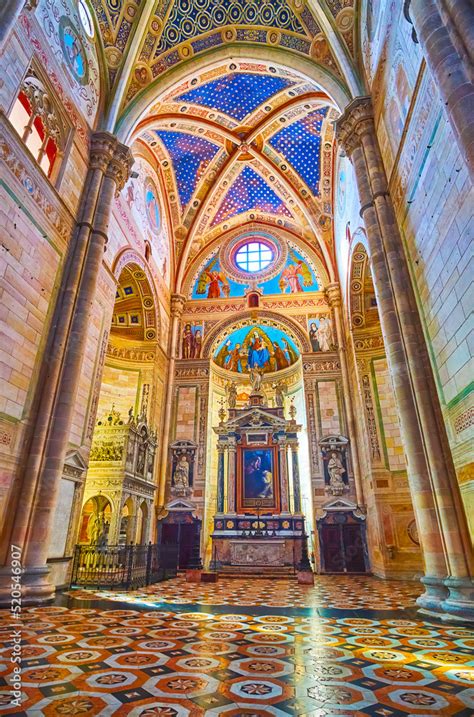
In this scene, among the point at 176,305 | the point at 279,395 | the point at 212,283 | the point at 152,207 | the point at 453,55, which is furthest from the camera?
the point at 212,283

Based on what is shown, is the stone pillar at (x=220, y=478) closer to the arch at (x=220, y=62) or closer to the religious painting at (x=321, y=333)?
the religious painting at (x=321, y=333)

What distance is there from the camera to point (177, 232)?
63.8ft

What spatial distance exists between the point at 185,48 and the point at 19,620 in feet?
51.2

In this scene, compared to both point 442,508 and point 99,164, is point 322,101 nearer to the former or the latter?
point 99,164

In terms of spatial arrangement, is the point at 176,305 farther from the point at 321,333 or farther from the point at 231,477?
the point at 231,477

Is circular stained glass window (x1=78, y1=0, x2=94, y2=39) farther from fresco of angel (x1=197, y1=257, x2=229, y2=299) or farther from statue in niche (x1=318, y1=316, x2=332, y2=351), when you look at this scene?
statue in niche (x1=318, y1=316, x2=332, y2=351)

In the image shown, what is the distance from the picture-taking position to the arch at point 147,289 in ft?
45.8

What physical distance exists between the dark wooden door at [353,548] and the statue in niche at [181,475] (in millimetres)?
6357

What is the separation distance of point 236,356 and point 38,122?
13.6m

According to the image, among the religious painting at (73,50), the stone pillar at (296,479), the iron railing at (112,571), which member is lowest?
the iron railing at (112,571)

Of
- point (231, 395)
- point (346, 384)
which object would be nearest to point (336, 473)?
point (346, 384)

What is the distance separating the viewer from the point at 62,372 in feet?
28.2

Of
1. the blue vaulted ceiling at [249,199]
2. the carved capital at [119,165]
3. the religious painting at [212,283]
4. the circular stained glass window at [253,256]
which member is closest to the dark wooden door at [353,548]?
the religious painting at [212,283]

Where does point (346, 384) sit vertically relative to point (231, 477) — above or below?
above
